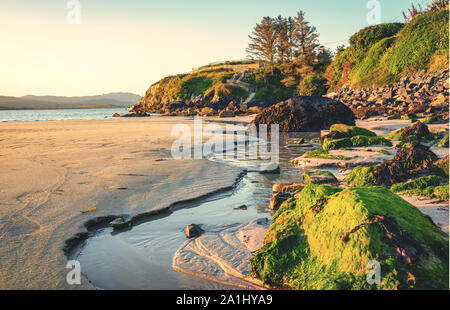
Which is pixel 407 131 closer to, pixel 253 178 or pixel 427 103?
pixel 253 178

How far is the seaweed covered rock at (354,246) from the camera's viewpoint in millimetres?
2336

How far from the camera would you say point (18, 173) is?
6328 millimetres

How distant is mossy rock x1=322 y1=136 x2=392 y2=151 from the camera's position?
31.0ft

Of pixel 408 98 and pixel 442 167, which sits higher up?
pixel 408 98

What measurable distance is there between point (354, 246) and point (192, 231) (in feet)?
6.43

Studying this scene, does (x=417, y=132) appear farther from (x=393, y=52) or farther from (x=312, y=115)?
(x=393, y=52)

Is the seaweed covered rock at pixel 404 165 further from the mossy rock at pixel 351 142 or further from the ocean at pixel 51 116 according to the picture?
the ocean at pixel 51 116

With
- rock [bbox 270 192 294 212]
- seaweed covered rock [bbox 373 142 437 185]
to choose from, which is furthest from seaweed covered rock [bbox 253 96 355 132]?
rock [bbox 270 192 294 212]

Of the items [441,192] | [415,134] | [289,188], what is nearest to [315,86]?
[415,134]

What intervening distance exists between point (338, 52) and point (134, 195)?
3608cm

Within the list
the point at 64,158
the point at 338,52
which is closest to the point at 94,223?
the point at 64,158

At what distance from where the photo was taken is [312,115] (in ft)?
55.0

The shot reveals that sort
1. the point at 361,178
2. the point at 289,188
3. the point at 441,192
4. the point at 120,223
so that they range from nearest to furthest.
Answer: the point at 120,223, the point at 441,192, the point at 289,188, the point at 361,178

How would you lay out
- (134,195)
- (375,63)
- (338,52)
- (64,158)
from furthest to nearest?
(338,52), (375,63), (64,158), (134,195)
